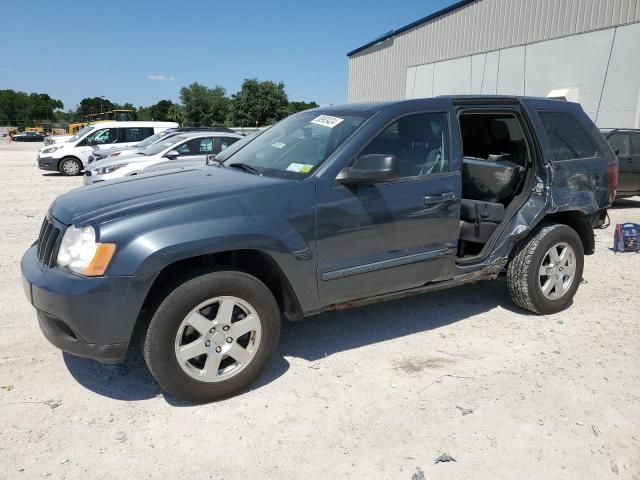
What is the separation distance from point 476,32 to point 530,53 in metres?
3.26

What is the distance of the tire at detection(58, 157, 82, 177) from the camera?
1608cm

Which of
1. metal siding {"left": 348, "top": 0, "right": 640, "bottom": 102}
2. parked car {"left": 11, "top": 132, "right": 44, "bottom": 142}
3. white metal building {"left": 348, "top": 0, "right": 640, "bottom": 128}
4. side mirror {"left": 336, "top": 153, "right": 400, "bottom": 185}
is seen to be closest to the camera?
side mirror {"left": 336, "top": 153, "right": 400, "bottom": 185}

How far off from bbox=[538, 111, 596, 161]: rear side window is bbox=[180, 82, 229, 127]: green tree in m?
64.4

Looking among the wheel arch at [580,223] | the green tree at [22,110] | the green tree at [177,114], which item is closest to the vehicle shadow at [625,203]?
the wheel arch at [580,223]

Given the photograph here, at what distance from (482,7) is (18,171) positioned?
1855cm

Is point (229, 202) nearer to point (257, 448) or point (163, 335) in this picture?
point (163, 335)

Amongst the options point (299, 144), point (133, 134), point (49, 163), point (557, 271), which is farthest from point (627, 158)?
point (49, 163)

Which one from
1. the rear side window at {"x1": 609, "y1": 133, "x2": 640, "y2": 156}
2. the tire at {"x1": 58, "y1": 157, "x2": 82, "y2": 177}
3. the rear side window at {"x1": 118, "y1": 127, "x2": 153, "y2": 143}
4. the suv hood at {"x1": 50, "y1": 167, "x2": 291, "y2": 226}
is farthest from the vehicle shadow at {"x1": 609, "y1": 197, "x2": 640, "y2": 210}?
the tire at {"x1": 58, "y1": 157, "x2": 82, "y2": 177}

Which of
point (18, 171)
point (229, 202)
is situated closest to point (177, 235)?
point (229, 202)

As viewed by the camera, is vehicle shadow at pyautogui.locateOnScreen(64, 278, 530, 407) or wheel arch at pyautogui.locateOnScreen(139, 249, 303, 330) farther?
vehicle shadow at pyautogui.locateOnScreen(64, 278, 530, 407)

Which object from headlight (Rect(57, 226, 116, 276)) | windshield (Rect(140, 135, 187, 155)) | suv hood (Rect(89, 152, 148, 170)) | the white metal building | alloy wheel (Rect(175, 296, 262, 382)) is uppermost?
the white metal building

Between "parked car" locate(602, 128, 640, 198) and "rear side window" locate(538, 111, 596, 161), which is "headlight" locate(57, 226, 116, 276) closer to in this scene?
"rear side window" locate(538, 111, 596, 161)

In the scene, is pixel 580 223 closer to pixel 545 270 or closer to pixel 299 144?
pixel 545 270

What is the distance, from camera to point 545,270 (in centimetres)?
435
